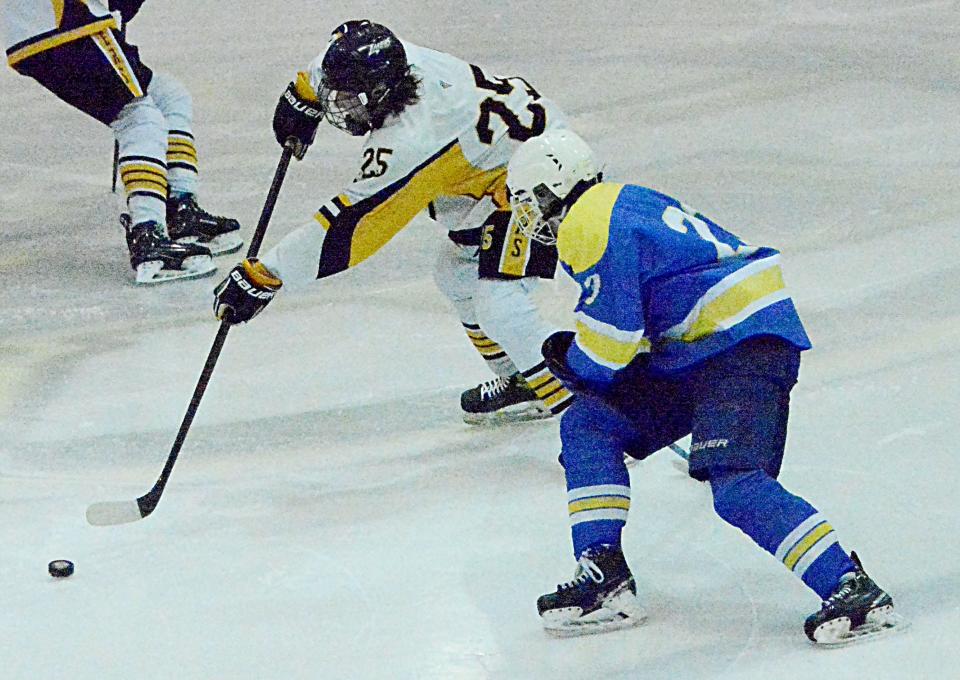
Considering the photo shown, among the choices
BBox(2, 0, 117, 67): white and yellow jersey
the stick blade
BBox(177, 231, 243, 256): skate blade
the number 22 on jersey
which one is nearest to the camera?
the stick blade

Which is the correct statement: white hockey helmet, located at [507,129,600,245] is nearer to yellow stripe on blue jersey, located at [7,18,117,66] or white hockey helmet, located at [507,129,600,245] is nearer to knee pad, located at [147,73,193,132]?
yellow stripe on blue jersey, located at [7,18,117,66]

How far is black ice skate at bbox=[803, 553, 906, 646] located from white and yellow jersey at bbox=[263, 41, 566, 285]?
1217 millimetres

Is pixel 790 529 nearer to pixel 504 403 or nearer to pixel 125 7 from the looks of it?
pixel 504 403

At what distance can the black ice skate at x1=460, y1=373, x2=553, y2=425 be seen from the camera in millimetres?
3508

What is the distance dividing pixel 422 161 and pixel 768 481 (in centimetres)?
108

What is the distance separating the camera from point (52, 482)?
10.8ft

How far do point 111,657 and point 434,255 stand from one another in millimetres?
2331

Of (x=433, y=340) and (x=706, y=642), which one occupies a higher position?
(x=706, y=642)

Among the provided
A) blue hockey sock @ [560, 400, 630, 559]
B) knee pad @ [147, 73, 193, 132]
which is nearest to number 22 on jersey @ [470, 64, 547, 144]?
blue hockey sock @ [560, 400, 630, 559]

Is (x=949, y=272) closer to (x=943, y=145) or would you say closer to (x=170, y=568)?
(x=943, y=145)

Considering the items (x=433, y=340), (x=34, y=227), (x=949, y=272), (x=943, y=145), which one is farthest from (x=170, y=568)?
(x=943, y=145)

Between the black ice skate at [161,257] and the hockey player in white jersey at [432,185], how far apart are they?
132 cm

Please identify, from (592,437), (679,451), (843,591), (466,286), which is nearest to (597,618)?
(592,437)

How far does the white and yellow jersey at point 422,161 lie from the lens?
3.05 metres
